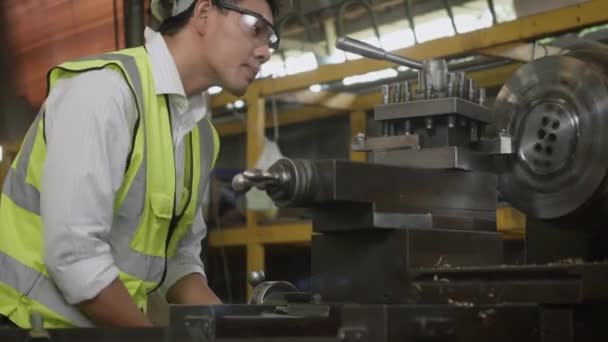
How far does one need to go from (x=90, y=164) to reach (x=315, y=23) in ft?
6.29

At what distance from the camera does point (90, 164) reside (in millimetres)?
1138

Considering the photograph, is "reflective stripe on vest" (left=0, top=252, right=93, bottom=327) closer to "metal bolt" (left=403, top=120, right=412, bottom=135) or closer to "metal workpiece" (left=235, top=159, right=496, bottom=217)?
"metal workpiece" (left=235, top=159, right=496, bottom=217)

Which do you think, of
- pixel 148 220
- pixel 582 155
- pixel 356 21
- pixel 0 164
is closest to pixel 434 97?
pixel 582 155

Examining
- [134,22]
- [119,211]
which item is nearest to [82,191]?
[119,211]

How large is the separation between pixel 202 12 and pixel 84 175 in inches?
14.4

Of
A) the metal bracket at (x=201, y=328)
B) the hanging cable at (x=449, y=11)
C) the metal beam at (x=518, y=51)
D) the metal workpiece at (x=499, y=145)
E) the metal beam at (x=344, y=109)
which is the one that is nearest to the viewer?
the metal bracket at (x=201, y=328)

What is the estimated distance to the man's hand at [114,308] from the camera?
1142 millimetres

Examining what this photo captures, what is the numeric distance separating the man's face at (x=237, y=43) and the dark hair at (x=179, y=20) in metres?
0.03

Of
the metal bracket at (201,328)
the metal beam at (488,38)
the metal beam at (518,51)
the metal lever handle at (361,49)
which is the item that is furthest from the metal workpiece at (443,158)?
the metal beam at (518,51)

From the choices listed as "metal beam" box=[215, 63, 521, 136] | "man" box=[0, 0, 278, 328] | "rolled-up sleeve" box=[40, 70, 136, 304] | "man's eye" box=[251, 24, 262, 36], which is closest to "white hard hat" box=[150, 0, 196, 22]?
"man" box=[0, 0, 278, 328]

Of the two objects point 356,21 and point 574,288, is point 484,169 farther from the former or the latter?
point 356,21

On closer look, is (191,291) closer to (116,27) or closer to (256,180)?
(256,180)

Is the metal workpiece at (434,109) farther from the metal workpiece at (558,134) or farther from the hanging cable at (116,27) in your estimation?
the hanging cable at (116,27)

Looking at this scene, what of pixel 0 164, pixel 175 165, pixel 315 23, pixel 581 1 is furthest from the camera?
pixel 315 23
